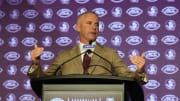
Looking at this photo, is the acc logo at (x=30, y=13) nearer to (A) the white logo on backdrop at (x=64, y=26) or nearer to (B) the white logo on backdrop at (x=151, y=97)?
(A) the white logo on backdrop at (x=64, y=26)

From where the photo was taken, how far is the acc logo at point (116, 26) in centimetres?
352

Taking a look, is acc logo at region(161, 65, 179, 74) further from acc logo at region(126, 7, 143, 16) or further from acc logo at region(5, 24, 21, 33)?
acc logo at region(5, 24, 21, 33)

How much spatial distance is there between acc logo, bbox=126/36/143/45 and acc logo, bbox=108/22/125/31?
0.11 meters

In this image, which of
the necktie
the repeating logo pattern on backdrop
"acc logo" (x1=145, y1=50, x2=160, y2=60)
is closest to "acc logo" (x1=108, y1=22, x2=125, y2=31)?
the repeating logo pattern on backdrop

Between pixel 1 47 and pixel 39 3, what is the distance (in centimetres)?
46

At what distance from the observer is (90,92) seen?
1.84 meters

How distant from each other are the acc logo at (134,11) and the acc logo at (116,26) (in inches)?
4.2

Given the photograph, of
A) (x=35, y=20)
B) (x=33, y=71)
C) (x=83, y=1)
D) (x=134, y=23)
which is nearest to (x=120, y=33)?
(x=134, y=23)

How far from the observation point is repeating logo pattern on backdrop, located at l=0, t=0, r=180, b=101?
3.39m

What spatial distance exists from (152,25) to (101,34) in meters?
0.40

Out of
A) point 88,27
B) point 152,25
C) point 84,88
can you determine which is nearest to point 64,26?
point 152,25

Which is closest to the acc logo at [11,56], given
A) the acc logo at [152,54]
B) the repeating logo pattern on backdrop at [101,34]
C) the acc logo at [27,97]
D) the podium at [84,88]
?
the repeating logo pattern on backdrop at [101,34]

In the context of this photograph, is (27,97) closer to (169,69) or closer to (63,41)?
(63,41)

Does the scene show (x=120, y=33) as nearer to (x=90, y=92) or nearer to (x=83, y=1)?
(x=83, y=1)
